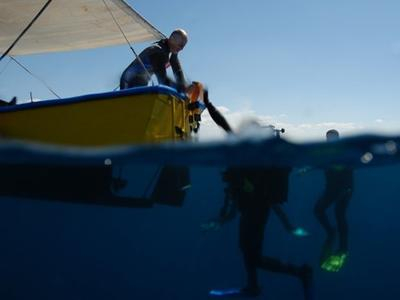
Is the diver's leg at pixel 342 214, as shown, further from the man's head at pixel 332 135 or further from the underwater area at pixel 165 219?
the man's head at pixel 332 135

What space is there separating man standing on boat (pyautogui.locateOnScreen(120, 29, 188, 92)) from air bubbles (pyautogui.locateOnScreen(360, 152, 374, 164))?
5623 millimetres

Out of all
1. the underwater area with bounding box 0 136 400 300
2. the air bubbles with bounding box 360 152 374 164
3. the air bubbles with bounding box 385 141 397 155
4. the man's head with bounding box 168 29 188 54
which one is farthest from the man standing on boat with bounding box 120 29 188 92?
the air bubbles with bounding box 360 152 374 164

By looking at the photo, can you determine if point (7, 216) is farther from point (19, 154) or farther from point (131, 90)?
point (131, 90)

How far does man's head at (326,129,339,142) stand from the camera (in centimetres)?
767

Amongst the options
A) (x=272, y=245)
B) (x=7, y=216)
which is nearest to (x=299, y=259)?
(x=272, y=245)

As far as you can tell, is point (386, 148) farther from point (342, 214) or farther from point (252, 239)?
point (342, 214)

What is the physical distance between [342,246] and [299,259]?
11.9 m

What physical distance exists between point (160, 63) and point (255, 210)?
367cm

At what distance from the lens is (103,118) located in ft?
19.1

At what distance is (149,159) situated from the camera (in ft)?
29.1

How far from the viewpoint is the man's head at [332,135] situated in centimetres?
767

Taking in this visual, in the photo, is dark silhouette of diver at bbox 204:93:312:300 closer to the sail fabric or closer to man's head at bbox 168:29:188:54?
man's head at bbox 168:29:188:54

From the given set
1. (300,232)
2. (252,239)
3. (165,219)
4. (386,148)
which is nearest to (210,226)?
(165,219)

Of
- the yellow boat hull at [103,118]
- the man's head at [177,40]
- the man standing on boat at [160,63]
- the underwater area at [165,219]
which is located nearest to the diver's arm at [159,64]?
the man standing on boat at [160,63]
